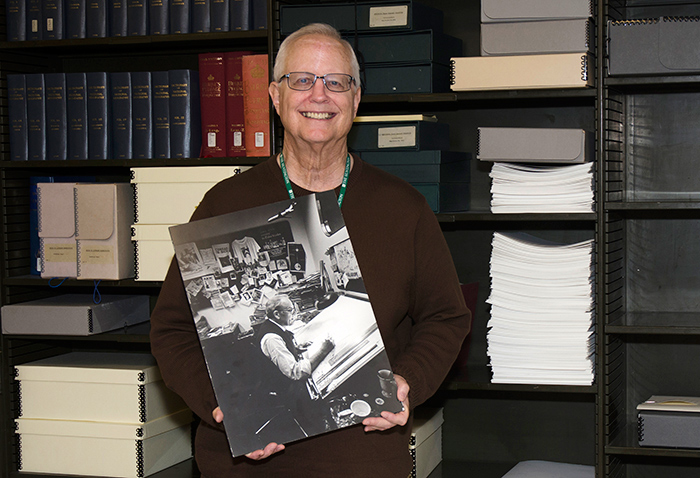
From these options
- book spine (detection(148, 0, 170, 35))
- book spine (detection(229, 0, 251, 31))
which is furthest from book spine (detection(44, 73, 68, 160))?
book spine (detection(229, 0, 251, 31))

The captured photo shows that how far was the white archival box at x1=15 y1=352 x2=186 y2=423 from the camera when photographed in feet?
8.79

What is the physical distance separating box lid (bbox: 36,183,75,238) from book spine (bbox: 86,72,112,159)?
0.15 metres

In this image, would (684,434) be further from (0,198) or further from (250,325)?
(0,198)

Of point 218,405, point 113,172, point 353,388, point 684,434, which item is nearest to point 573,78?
point 684,434

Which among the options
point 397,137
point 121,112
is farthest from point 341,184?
point 121,112

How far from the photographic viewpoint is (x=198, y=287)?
140 centimetres

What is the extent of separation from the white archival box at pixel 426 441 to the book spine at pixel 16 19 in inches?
75.4

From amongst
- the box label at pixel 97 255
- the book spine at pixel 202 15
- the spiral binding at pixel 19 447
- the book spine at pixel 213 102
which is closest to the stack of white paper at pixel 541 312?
the book spine at pixel 213 102

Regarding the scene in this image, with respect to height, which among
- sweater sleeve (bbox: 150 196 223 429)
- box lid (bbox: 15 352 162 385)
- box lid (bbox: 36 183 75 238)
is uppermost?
box lid (bbox: 36 183 75 238)

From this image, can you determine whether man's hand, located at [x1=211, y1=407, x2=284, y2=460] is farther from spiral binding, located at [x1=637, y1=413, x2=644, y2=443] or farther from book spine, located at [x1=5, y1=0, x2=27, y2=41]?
book spine, located at [x1=5, y1=0, x2=27, y2=41]

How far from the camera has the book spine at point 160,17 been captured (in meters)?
2.58

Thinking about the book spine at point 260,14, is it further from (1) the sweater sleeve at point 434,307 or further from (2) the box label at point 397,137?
(1) the sweater sleeve at point 434,307

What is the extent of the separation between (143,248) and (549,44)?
1458 millimetres

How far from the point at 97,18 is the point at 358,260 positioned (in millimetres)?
1624
